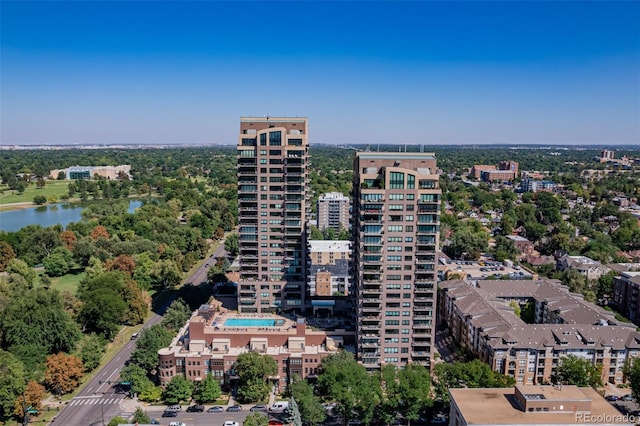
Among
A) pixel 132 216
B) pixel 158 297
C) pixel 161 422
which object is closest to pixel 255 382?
pixel 161 422

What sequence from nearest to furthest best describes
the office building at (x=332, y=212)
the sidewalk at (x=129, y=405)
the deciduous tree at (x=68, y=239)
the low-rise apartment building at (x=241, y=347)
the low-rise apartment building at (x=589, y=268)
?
the sidewalk at (x=129, y=405) < the low-rise apartment building at (x=241, y=347) < the low-rise apartment building at (x=589, y=268) < the deciduous tree at (x=68, y=239) < the office building at (x=332, y=212)

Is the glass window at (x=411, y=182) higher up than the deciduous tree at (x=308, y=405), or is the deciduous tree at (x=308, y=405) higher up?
the glass window at (x=411, y=182)

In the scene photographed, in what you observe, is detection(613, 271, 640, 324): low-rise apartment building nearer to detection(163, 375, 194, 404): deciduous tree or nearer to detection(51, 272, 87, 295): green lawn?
detection(163, 375, 194, 404): deciduous tree

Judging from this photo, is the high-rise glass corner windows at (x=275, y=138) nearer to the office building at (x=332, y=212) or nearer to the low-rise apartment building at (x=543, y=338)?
the low-rise apartment building at (x=543, y=338)

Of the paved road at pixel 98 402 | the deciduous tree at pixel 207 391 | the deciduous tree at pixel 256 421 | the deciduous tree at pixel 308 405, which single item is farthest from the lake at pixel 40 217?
the deciduous tree at pixel 256 421

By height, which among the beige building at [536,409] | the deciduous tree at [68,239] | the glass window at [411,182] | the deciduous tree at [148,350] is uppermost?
the glass window at [411,182]

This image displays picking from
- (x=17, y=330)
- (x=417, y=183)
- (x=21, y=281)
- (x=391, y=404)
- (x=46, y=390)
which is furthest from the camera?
(x=21, y=281)

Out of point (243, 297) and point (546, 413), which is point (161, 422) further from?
point (546, 413)
